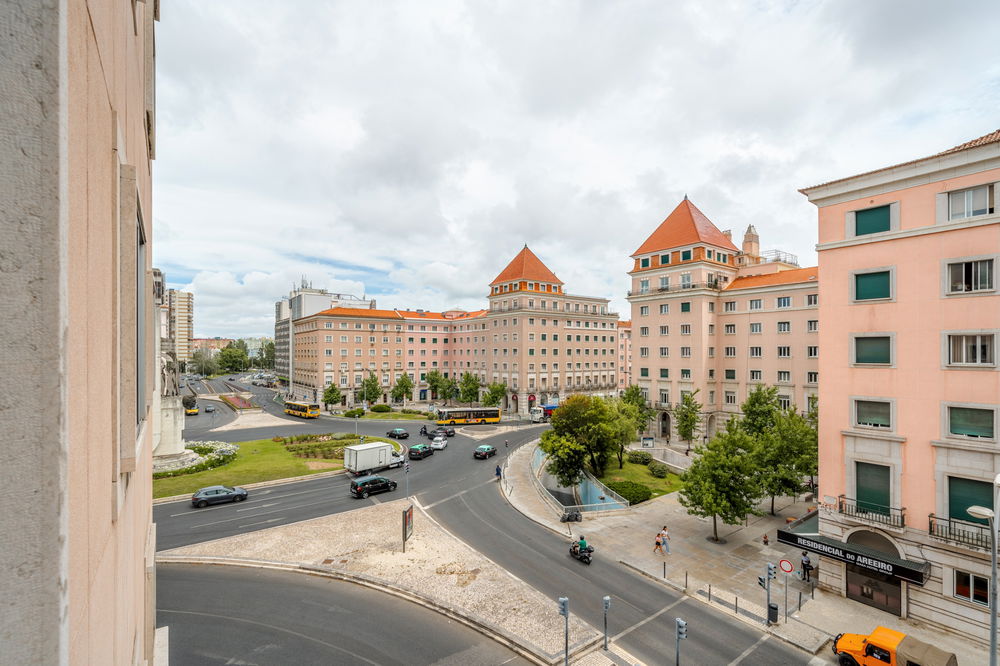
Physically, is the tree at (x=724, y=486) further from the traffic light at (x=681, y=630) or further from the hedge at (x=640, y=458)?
the hedge at (x=640, y=458)

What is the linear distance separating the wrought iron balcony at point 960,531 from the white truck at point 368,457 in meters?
33.0

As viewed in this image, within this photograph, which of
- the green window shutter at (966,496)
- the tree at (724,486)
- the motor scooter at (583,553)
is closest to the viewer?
the green window shutter at (966,496)

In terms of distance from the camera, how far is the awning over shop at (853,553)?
17.2 m

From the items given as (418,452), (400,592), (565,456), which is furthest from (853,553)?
(418,452)

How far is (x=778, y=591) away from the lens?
20062 millimetres

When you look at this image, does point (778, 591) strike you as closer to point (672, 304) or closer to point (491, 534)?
point (491, 534)

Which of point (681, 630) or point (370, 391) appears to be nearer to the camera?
point (681, 630)

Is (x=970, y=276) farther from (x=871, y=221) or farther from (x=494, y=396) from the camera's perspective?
(x=494, y=396)

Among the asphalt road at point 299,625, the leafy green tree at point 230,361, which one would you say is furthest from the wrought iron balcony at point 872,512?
the leafy green tree at point 230,361

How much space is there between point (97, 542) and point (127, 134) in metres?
4.14

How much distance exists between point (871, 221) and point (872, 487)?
11457 mm

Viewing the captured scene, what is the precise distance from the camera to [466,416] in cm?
6206

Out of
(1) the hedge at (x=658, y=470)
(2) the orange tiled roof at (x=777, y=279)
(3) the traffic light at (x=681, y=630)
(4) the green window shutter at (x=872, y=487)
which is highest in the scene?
(2) the orange tiled roof at (x=777, y=279)

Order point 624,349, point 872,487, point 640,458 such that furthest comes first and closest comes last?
point 624,349, point 640,458, point 872,487
